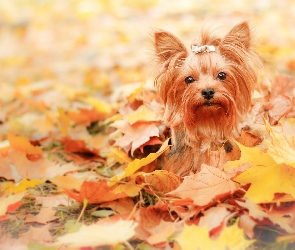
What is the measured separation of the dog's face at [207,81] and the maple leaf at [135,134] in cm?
17

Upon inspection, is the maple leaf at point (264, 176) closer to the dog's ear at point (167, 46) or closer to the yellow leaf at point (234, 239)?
the yellow leaf at point (234, 239)

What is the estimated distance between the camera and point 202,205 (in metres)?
2.11

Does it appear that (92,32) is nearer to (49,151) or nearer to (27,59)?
→ (27,59)

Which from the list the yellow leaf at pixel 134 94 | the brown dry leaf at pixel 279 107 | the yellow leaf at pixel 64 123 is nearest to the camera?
the brown dry leaf at pixel 279 107

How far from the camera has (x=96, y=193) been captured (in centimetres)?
245

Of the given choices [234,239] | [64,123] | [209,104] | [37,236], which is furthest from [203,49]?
[64,123]

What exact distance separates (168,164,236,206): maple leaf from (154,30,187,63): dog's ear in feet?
2.50

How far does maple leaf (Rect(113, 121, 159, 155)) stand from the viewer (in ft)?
9.23

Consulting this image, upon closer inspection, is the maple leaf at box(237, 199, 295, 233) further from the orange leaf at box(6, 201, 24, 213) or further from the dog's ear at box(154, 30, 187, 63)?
the orange leaf at box(6, 201, 24, 213)

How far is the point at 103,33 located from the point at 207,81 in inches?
241

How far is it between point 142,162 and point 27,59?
5.36m

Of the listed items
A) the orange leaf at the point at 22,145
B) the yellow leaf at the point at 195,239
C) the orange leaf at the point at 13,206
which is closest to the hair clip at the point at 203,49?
the yellow leaf at the point at 195,239

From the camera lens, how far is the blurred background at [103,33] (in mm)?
6156

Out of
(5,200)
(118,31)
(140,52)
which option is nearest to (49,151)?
(5,200)
